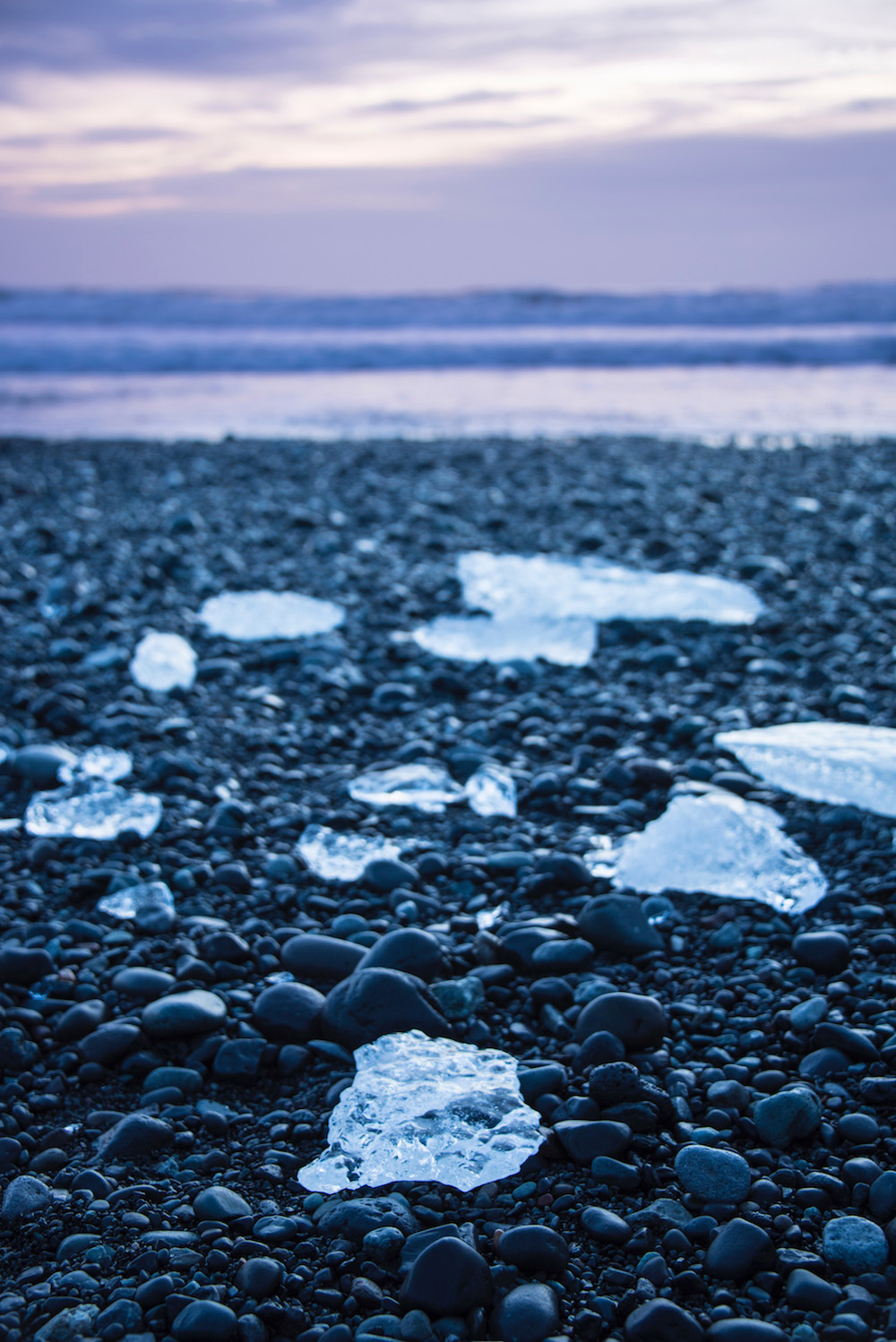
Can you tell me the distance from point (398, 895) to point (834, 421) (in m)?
7.95

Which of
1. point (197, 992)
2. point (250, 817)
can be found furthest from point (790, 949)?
point (250, 817)

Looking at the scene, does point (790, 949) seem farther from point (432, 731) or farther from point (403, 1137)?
point (432, 731)

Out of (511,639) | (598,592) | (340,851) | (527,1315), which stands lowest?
(527,1315)

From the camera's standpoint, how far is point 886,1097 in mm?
1559

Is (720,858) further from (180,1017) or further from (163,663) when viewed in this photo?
(163,663)

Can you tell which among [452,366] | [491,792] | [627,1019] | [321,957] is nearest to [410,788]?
[491,792]

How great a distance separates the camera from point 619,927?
6.53 feet

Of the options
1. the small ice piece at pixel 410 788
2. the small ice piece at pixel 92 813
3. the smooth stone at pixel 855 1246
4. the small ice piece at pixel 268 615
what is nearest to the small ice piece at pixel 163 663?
the small ice piece at pixel 268 615

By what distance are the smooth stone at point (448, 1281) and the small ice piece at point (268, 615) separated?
269cm

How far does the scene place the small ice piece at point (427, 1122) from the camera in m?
1.47

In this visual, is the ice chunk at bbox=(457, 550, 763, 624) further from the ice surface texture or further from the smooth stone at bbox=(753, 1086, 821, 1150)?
the smooth stone at bbox=(753, 1086, 821, 1150)

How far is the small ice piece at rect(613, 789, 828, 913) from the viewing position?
7.03ft

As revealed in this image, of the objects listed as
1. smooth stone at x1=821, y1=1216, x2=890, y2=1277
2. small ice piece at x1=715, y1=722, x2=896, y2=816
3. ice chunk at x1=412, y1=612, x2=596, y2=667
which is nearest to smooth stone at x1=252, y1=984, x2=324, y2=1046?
smooth stone at x1=821, y1=1216, x2=890, y2=1277

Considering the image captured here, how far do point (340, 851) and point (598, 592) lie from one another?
200cm
